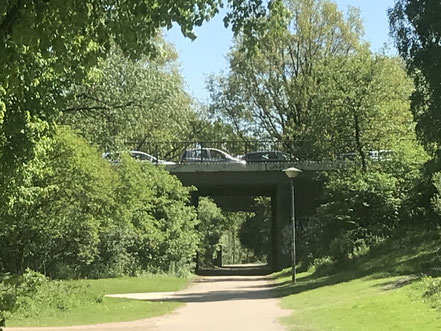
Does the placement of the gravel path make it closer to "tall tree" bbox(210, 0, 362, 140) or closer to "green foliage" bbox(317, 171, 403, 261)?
"green foliage" bbox(317, 171, 403, 261)

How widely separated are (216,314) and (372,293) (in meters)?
4.33

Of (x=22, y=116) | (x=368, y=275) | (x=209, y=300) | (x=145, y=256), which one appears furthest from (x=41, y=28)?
(x=145, y=256)

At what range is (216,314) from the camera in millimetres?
16281

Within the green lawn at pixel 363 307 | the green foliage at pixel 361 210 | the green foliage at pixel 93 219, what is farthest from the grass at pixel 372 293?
the green foliage at pixel 93 219

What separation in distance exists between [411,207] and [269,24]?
22.3 metres

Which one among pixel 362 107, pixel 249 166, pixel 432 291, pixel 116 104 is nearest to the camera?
pixel 432 291

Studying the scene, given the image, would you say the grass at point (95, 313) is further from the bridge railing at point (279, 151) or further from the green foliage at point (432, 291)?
the bridge railing at point (279, 151)

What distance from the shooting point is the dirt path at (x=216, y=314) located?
1362cm

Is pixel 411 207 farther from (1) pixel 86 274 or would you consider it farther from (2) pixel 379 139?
(1) pixel 86 274

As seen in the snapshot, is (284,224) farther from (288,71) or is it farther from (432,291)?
(432,291)

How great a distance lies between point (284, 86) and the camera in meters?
45.8

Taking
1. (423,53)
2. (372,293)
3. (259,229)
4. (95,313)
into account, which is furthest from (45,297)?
(259,229)

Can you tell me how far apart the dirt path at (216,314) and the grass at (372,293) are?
577 millimetres

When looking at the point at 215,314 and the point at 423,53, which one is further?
the point at 423,53
